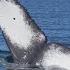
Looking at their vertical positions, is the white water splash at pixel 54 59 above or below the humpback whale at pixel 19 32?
below

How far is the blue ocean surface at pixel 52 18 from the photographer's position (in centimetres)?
1316

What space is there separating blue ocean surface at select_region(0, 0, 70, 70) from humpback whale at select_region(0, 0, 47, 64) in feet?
2.93

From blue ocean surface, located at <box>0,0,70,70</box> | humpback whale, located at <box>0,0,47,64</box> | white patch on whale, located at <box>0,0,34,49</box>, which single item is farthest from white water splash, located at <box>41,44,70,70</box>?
blue ocean surface, located at <box>0,0,70,70</box>

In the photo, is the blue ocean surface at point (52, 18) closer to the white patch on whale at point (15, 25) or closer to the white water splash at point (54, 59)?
the white patch on whale at point (15, 25)

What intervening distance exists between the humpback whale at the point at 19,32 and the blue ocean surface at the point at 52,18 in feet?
2.93

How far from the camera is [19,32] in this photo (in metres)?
8.16

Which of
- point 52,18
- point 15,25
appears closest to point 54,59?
point 15,25

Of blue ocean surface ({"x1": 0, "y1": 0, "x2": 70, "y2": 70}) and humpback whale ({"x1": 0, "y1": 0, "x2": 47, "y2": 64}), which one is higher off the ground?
humpback whale ({"x1": 0, "y1": 0, "x2": 47, "y2": 64})

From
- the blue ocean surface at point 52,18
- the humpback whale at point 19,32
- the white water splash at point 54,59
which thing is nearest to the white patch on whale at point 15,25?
the humpback whale at point 19,32

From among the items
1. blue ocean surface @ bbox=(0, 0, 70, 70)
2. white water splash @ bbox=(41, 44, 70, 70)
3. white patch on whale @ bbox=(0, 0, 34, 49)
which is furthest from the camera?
blue ocean surface @ bbox=(0, 0, 70, 70)

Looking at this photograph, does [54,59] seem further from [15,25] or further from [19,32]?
[15,25]

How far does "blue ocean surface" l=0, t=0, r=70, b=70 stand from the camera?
1316cm

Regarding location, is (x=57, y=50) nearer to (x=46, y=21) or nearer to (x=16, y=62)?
(x=16, y=62)

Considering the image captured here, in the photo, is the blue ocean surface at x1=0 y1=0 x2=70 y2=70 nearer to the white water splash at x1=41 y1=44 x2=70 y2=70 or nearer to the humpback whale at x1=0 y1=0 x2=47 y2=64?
the humpback whale at x1=0 y1=0 x2=47 y2=64
